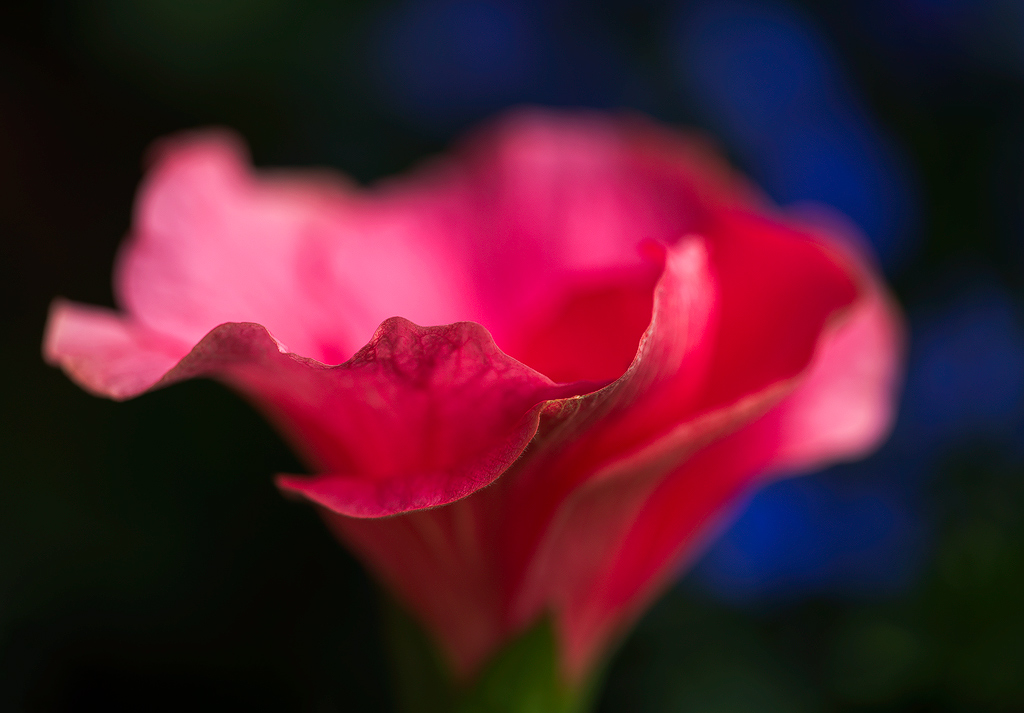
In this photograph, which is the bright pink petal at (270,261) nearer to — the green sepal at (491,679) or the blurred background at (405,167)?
the green sepal at (491,679)

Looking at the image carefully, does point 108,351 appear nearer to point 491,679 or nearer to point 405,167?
point 491,679

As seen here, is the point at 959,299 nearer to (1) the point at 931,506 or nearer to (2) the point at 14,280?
(1) the point at 931,506

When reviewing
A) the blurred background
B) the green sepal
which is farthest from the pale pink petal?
the blurred background

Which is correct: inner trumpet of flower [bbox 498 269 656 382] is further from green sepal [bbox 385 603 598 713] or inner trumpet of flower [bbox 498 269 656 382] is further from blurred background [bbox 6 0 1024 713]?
blurred background [bbox 6 0 1024 713]

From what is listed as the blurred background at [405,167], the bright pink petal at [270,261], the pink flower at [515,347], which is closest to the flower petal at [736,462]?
the pink flower at [515,347]

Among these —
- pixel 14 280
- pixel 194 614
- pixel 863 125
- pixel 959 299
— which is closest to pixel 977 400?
pixel 959 299
